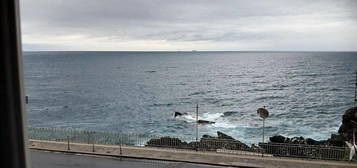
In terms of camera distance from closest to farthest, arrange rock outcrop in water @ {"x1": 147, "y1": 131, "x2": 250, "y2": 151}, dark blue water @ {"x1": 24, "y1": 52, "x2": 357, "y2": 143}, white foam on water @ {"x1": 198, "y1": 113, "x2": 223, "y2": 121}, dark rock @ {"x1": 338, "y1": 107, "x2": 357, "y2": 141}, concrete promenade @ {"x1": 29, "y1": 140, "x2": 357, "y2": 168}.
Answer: concrete promenade @ {"x1": 29, "y1": 140, "x2": 357, "y2": 168}
rock outcrop in water @ {"x1": 147, "y1": 131, "x2": 250, "y2": 151}
dark rock @ {"x1": 338, "y1": 107, "x2": 357, "y2": 141}
dark blue water @ {"x1": 24, "y1": 52, "x2": 357, "y2": 143}
white foam on water @ {"x1": 198, "y1": 113, "x2": 223, "y2": 121}

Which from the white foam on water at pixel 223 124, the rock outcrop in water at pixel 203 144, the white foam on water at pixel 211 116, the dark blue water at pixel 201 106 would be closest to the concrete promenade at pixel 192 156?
the rock outcrop in water at pixel 203 144

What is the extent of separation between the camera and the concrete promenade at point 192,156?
611 cm

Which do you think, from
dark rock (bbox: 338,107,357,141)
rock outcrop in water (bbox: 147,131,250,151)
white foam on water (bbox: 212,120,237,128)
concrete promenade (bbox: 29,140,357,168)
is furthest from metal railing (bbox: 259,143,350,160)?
white foam on water (bbox: 212,120,237,128)

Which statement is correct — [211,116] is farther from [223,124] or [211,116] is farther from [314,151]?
[314,151]

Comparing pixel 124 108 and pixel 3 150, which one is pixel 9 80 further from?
pixel 124 108

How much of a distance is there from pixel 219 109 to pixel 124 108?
802 centimetres

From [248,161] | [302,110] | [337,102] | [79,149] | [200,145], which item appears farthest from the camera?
[337,102]

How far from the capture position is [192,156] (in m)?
6.82

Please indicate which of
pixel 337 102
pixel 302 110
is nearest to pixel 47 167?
pixel 302 110

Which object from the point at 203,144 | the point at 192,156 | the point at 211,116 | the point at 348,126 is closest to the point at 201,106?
the point at 211,116

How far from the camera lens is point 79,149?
23.9ft

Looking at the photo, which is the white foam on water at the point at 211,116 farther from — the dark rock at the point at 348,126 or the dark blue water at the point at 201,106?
the dark rock at the point at 348,126

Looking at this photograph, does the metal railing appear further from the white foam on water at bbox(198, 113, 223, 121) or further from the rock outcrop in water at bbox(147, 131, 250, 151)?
the white foam on water at bbox(198, 113, 223, 121)

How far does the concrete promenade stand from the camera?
6.11m
